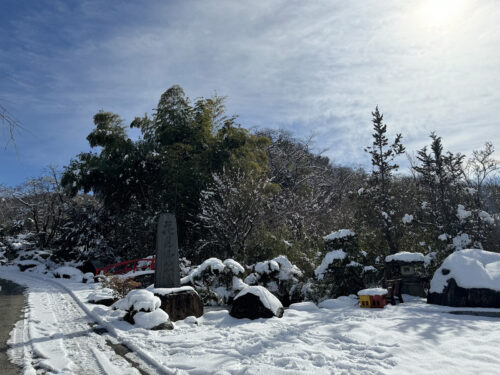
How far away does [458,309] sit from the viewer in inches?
276

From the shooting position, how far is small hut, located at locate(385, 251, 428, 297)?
9328mm

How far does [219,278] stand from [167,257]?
7.51 ft

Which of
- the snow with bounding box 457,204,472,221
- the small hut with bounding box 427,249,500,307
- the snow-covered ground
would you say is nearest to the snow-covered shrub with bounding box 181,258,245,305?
the snow-covered ground

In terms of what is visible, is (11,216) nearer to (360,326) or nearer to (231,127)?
(231,127)

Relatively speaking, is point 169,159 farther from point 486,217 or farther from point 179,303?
point 486,217

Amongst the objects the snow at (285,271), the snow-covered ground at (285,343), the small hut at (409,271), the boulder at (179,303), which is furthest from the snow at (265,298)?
the small hut at (409,271)

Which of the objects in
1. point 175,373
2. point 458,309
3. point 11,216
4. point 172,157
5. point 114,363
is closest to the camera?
point 175,373

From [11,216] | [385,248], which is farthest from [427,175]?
Answer: [11,216]

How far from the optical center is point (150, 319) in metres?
6.16

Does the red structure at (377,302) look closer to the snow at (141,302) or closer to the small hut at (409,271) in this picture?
the small hut at (409,271)

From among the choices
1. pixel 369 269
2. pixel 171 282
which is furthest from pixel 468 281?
pixel 171 282

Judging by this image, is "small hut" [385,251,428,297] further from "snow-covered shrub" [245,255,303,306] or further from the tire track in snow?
the tire track in snow

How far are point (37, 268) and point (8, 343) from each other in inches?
693

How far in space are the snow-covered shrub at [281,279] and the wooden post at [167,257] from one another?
2.72m
